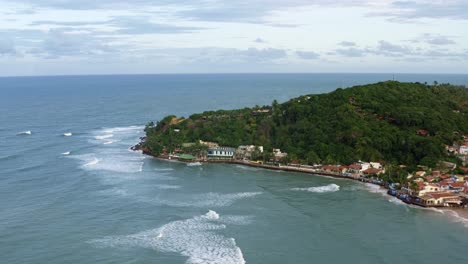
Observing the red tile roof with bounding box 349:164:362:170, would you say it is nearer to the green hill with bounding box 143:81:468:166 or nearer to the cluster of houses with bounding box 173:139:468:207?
the cluster of houses with bounding box 173:139:468:207

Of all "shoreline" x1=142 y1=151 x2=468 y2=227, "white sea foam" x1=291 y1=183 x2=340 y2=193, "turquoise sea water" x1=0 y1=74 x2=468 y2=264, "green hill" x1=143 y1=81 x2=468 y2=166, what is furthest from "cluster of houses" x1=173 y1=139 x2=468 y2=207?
"white sea foam" x1=291 y1=183 x2=340 y2=193

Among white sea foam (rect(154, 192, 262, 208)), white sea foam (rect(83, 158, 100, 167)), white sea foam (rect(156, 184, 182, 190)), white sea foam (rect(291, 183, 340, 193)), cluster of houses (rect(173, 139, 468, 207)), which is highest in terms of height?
cluster of houses (rect(173, 139, 468, 207))

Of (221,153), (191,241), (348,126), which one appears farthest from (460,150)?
(191,241)

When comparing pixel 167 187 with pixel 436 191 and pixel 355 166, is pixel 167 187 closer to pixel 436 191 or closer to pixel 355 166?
pixel 355 166

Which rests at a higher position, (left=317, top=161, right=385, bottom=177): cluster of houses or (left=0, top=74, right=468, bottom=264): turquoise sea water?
(left=317, top=161, right=385, bottom=177): cluster of houses

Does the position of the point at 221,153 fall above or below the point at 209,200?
above

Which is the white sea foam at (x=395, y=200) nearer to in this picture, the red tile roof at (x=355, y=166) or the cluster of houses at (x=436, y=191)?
the cluster of houses at (x=436, y=191)

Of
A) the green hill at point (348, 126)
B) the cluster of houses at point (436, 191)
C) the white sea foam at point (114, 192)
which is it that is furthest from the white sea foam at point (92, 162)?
the cluster of houses at point (436, 191)
